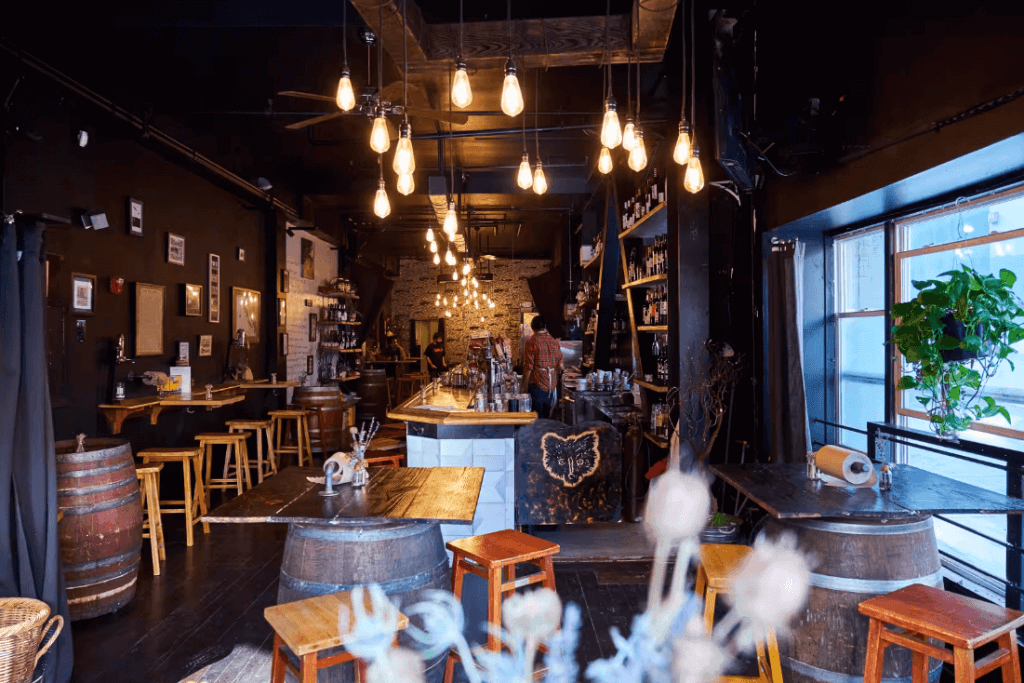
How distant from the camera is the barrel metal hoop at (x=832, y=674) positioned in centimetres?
239

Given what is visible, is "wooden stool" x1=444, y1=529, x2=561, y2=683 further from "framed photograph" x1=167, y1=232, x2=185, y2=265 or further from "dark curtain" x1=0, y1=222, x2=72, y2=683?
"framed photograph" x1=167, y1=232, x2=185, y2=265

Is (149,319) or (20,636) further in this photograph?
(149,319)

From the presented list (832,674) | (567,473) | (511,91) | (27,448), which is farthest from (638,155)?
(27,448)

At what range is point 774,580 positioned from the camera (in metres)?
2.61

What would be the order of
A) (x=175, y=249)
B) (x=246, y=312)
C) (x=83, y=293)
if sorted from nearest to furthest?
(x=83, y=293), (x=175, y=249), (x=246, y=312)

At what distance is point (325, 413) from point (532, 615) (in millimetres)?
5077

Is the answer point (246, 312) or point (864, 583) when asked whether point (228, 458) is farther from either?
point (864, 583)

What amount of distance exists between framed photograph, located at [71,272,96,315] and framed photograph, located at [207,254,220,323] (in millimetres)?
2068

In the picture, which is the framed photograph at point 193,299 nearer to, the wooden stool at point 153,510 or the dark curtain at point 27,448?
the wooden stool at point 153,510

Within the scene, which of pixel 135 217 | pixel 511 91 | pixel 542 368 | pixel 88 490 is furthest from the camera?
pixel 542 368

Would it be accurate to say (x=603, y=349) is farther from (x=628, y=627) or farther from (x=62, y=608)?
(x=62, y=608)

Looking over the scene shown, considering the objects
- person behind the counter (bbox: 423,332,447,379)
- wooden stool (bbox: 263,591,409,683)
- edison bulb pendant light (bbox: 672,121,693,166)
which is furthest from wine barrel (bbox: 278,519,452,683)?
person behind the counter (bbox: 423,332,447,379)

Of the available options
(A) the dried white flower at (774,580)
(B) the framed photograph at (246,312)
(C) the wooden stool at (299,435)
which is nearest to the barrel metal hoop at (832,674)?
(A) the dried white flower at (774,580)

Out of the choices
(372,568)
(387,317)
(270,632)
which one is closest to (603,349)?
(270,632)
